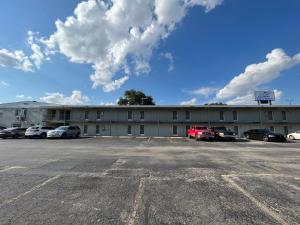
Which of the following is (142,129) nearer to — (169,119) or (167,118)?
(167,118)

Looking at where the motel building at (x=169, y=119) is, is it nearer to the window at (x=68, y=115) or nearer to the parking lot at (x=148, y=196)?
the window at (x=68, y=115)

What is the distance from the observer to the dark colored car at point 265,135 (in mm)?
21891

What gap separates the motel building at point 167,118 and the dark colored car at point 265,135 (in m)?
4.89

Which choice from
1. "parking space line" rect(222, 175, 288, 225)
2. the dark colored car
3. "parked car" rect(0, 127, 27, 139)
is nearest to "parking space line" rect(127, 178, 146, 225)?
"parking space line" rect(222, 175, 288, 225)

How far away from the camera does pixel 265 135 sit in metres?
22.6

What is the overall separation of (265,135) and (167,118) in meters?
14.3

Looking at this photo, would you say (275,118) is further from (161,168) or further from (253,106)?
(161,168)

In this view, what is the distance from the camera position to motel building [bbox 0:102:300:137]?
30.0 meters

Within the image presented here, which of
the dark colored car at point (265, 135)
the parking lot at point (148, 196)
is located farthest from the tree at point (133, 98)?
the parking lot at point (148, 196)

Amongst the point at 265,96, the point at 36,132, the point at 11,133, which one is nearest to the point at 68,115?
the point at 36,132

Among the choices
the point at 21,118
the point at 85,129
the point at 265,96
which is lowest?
the point at 85,129

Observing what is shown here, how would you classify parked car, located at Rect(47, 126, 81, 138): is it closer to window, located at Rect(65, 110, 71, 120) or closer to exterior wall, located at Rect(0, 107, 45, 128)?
window, located at Rect(65, 110, 71, 120)

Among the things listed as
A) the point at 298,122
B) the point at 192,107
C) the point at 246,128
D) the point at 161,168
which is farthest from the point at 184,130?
the point at 161,168

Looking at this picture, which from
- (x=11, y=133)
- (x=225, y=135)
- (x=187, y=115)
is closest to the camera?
(x=225, y=135)
